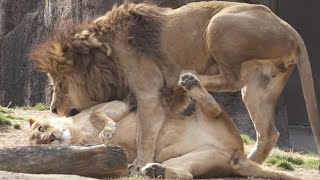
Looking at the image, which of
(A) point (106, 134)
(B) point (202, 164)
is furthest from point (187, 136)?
(A) point (106, 134)

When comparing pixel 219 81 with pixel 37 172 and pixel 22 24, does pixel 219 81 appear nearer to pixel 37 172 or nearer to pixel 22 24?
pixel 37 172

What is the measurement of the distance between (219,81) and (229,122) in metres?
0.78

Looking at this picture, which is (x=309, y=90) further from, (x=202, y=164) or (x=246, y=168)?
(x=202, y=164)

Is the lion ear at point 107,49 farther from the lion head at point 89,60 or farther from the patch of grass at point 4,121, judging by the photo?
the patch of grass at point 4,121

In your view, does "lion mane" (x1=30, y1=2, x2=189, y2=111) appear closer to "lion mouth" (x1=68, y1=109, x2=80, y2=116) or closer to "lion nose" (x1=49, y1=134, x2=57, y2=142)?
"lion mouth" (x1=68, y1=109, x2=80, y2=116)

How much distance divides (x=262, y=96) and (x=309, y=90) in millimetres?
472

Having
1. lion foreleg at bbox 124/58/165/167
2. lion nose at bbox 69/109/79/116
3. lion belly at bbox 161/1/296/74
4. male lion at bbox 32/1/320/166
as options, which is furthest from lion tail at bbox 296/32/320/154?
lion nose at bbox 69/109/79/116

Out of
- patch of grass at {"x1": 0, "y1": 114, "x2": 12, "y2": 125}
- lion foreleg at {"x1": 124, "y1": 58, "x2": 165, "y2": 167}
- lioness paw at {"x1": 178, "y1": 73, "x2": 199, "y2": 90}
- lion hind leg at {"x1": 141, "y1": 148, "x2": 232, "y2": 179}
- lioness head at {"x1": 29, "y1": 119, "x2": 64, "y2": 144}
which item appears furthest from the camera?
patch of grass at {"x1": 0, "y1": 114, "x2": 12, "y2": 125}

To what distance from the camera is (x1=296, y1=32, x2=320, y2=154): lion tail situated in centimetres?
624

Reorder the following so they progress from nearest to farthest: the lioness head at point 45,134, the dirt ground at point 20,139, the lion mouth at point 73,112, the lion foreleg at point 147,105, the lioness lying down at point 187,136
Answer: the lioness lying down at point 187,136 → the lioness head at point 45,134 → the lion foreleg at point 147,105 → the lion mouth at point 73,112 → the dirt ground at point 20,139

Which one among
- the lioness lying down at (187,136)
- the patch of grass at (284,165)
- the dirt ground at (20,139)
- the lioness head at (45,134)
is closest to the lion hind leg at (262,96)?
the dirt ground at (20,139)

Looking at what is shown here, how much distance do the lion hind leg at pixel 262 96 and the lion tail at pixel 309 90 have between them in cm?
25

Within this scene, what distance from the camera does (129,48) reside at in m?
6.87

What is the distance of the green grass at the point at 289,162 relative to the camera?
7.71 meters
